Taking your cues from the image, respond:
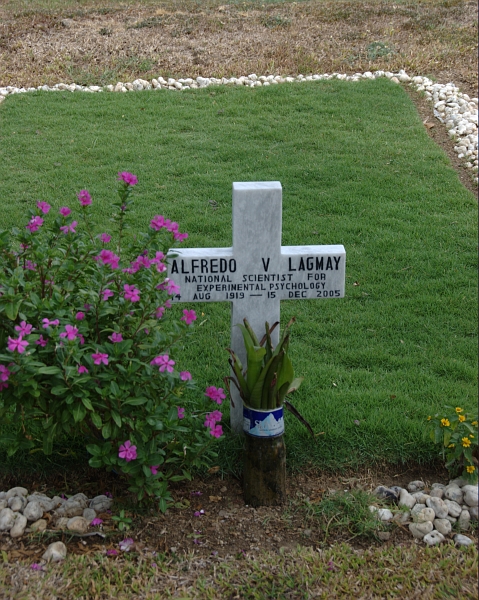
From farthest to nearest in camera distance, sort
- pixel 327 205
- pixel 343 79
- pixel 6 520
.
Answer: pixel 343 79, pixel 327 205, pixel 6 520

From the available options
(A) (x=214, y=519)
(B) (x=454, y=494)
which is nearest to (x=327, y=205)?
(B) (x=454, y=494)

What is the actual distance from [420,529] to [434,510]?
0.41 ft

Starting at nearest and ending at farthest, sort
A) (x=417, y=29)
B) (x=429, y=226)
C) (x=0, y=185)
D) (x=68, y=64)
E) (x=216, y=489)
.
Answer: (x=216, y=489)
(x=429, y=226)
(x=0, y=185)
(x=68, y=64)
(x=417, y=29)

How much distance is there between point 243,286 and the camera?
3223mm

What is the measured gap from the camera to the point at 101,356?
99.8 inches

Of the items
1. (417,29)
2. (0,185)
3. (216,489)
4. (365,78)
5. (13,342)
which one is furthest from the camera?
(417,29)

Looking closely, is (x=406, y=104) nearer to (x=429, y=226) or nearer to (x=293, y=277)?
(x=429, y=226)

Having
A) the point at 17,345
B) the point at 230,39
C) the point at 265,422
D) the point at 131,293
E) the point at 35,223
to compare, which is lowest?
the point at 265,422

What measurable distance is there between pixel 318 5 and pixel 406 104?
18.8 ft

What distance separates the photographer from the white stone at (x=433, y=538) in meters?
2.77

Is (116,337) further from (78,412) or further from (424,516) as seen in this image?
(424,516)

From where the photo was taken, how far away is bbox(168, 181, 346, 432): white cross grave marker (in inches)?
121

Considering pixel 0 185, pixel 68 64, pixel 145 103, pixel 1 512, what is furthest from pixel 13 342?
pixel 68 64

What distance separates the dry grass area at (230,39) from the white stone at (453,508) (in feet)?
23.3
